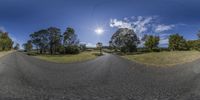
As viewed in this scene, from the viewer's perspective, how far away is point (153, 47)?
25.8 feet

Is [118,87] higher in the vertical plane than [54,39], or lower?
lower

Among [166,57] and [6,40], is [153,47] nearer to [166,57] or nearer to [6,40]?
[166,57]

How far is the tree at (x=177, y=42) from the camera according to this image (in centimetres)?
737

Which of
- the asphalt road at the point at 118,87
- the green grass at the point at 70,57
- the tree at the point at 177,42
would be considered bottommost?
the asphalt road at the point at 118,87

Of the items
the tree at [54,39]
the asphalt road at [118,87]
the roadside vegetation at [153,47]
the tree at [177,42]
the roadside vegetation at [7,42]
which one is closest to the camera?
the asphalt road at [118,87]

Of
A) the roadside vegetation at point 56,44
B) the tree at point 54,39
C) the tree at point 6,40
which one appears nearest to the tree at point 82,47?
the roadside vegetation at point 56,44

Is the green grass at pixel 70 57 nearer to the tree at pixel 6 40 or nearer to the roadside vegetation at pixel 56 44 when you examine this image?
the roadside vegetation at pixel 56 44

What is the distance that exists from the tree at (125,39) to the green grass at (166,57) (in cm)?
32

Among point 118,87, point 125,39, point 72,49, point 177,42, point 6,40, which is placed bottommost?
point 118,87

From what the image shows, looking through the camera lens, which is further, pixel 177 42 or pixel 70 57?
pixel 70 57

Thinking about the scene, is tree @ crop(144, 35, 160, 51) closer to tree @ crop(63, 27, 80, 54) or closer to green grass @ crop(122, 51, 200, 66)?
green grass @ crop(122, 51, 200, 66)

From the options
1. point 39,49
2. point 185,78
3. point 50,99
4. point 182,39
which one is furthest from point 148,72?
point 50,99

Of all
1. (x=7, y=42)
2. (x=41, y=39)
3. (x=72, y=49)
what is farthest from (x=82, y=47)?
(x=7, y=42)

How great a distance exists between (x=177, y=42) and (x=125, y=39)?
1.59m
